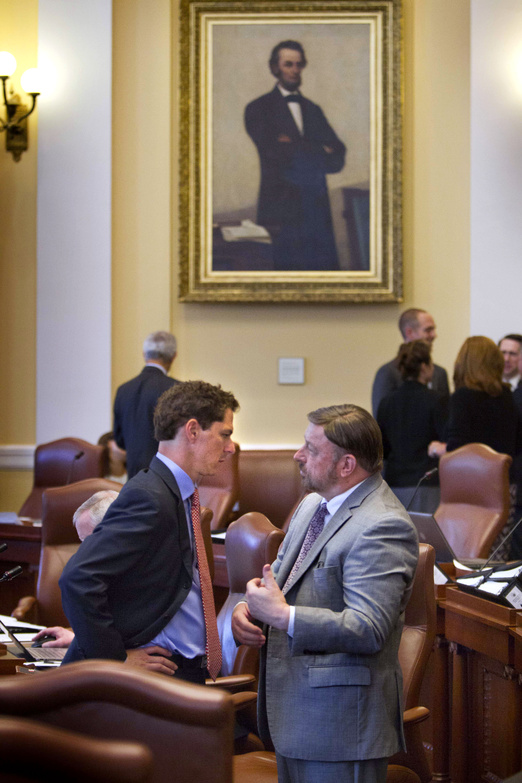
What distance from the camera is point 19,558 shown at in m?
4.68

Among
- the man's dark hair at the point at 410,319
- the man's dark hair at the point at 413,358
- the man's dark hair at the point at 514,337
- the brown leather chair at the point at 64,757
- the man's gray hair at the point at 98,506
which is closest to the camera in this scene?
the brown leather chair at the point at 64,757

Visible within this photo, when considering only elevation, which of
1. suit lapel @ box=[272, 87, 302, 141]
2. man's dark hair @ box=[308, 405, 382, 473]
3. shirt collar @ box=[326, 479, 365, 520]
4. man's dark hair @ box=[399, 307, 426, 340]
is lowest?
shirt collar @ box=[326, 479, 365, 520]

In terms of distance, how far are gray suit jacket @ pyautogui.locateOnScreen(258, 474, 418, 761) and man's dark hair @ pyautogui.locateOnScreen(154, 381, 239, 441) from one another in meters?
0.43

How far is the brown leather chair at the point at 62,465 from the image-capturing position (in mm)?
5566

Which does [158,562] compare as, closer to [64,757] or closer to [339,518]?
[339,518]

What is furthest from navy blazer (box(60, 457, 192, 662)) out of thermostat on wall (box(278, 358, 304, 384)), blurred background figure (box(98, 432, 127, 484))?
thermostat on wall (box(278, 358, 304, 384))

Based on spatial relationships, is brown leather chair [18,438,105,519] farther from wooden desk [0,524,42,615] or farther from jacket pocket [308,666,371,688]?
jacket pocket [308,666,371,688]

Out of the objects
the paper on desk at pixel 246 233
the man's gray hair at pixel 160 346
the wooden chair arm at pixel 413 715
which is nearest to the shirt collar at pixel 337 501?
the wooden chair arm at pixel 413 715

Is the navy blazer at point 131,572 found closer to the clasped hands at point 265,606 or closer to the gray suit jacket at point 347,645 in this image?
the clasped hands at point 265,606

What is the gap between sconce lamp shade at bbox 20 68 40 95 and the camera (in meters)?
6.07

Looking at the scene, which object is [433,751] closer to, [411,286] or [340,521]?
[340,521]

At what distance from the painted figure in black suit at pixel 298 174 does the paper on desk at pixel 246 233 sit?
6cm

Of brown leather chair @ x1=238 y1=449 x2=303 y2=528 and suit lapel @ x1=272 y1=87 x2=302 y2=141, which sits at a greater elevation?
suit lapel @ x1=272 y1=87 x2=302 y2=141

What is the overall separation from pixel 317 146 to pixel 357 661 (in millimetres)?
5076
